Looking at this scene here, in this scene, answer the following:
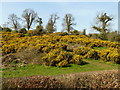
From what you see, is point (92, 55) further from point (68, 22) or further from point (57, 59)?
point (68, 22)

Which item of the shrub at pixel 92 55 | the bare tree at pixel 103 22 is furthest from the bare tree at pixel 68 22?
the shrub at pixel 92 55

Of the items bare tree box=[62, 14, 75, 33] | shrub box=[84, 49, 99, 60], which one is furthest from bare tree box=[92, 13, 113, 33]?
shrub box=[84, 49, 99, 60]

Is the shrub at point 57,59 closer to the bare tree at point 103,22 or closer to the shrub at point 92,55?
the shrub at point 92,55

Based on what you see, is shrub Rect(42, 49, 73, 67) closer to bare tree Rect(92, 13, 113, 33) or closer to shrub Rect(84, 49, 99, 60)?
shrub Rect(84, 49, 99, 60)

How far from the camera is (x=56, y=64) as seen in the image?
8.02 m

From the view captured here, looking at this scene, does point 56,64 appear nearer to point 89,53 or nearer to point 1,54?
point 89,53

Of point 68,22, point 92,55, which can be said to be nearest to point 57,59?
point 92,55

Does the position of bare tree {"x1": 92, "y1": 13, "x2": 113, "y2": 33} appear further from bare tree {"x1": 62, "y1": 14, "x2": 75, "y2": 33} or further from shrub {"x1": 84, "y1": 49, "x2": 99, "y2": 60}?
shrub {"x1": 84, "y1": 49, "x2": 99, "y2": 60}

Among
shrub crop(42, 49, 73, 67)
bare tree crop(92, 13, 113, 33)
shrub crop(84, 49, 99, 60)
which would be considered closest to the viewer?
shrub crop(42, 49, 73, 67)

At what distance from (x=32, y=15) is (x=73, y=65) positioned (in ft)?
74.1

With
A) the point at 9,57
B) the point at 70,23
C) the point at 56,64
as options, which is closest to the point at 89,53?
the point at 56,64

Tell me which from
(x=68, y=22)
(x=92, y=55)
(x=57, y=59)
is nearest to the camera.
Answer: (x=57, y=59)

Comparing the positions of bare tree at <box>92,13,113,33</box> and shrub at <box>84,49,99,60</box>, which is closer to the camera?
shrub at <box>84,49,99,60</box>

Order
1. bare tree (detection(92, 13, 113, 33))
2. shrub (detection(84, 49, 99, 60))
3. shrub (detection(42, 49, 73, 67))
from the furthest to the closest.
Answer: bare tree (detection(92, 13, 113, 33))
shrub (detection(84, 49, 99, 60))
shrub (detection(42, 49, 73, 67))
